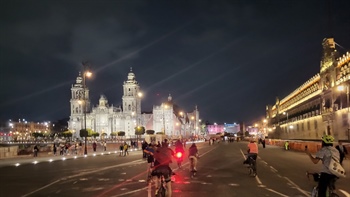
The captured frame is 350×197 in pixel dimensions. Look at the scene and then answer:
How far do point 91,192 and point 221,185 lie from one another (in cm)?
519

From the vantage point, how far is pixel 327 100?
195 ft

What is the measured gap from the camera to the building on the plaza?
49.8 metres

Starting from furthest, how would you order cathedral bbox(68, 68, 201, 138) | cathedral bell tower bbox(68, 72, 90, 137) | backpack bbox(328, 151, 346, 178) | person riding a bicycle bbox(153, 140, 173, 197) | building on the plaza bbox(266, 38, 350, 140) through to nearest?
cathedral bell tower bbox(68, 72, 90, 137)
cathedral bbox(68, 68, 201, 138)
building on the plaza bbox(266, 38, 350, 140)
person riding a bicycle bbox(153, 140, 173, 197)
backpack bbox(328, 151, 346, 178)

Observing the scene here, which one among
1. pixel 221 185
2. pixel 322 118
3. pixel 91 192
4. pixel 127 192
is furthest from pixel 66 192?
pixel 322 118

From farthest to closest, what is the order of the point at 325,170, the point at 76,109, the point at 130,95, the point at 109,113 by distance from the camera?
the point at 76,109 < the point at 109,113 < the point at 130,95 < the point at 325,170

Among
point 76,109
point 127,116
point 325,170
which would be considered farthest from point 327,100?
Answer: point 76,109

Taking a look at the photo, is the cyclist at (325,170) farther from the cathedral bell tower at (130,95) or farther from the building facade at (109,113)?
the cathedral bell tower at (130,95)

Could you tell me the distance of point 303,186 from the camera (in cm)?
1592

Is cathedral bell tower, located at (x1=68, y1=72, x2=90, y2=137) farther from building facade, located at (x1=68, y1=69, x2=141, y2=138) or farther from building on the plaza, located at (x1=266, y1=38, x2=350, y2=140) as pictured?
building on the plaza, located at (x1=266, y1=38, x2=350, y2=140)

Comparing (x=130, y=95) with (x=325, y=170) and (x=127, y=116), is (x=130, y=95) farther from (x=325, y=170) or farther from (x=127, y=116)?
(x=325, y=170)

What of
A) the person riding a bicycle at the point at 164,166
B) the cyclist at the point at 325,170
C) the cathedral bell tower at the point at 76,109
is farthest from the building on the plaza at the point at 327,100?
the cathedral bell tower at the point at 76,109

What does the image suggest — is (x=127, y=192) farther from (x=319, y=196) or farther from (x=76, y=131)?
(x=76, y=131)

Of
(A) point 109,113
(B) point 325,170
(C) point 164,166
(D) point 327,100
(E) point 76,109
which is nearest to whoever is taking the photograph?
(B) point 325,170

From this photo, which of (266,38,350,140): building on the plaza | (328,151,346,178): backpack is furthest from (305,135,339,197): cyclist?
(266,38,350,140): building on the plaza
